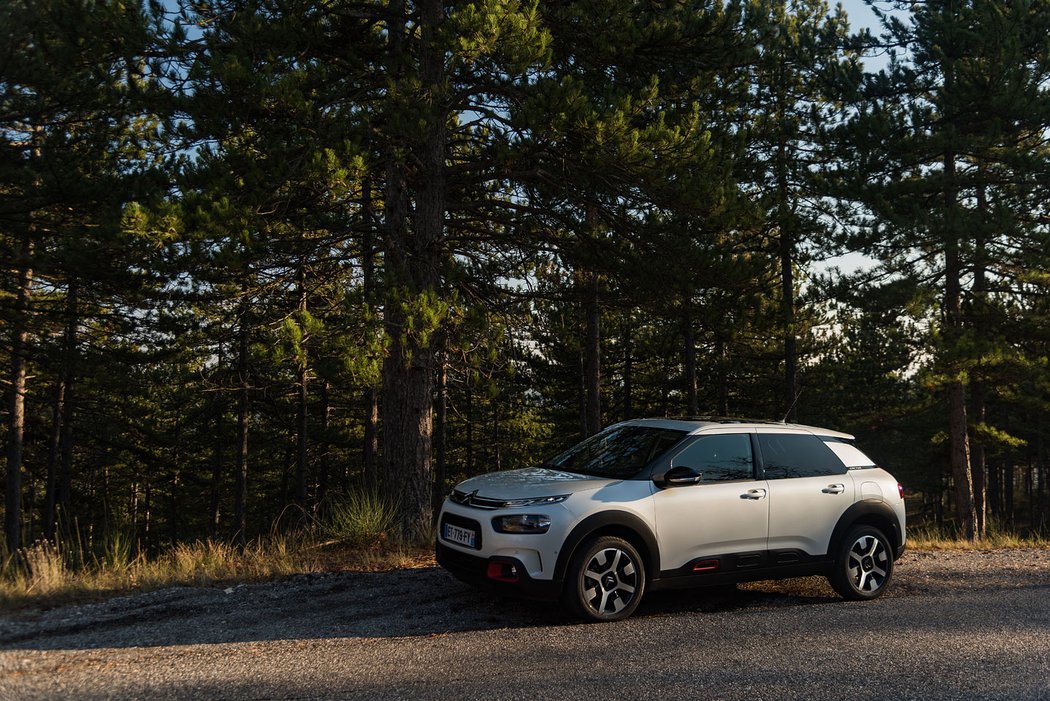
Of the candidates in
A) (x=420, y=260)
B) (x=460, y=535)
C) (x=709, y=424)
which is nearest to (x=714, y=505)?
(x=709, y=424)

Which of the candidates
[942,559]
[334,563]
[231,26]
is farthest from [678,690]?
[231,26]

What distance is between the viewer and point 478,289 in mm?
11734

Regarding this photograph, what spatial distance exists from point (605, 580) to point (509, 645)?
1124 mm

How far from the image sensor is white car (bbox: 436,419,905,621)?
6.23 meters

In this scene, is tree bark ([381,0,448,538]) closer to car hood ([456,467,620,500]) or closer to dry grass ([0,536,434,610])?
dry grass ([0,536,434,610])

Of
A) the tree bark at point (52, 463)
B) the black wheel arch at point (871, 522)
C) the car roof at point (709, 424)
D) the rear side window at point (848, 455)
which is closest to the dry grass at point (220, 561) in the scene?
the car roof at point (709, 424)

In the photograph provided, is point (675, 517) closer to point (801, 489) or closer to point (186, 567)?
point (801, 489)

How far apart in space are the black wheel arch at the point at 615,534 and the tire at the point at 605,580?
62 mm

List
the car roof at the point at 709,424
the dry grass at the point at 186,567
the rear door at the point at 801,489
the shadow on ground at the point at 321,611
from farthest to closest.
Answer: the dry grass at the point at 186,567
the car roof at the point at 709,424
the rear door at the point at 801,489
the shadow on ground at the point at 321,611

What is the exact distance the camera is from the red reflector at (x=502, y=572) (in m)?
6.14

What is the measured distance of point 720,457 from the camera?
23.4 ft

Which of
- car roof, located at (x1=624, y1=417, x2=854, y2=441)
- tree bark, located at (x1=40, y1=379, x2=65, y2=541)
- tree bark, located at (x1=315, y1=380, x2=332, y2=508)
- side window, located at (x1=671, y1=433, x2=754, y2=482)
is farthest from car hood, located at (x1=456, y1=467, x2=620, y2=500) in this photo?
tree bark, located at (x1=315, y1=380, x2=332, y2=508)

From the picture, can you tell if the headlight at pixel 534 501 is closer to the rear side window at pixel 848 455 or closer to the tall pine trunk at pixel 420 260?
the rear side window at pixel 848 455

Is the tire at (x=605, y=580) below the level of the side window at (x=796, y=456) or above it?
below
